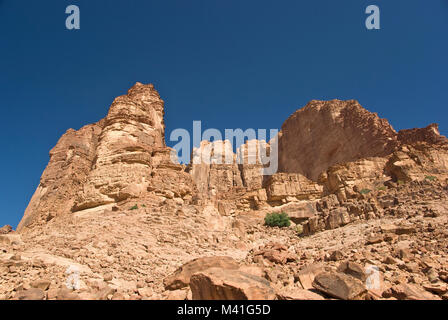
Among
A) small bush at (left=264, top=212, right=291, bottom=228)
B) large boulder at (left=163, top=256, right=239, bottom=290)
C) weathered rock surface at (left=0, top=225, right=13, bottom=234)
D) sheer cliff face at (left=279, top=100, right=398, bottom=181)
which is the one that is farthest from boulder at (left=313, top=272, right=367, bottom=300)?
weathered rock surface at (left=0, top=225, right=13, bottom=234)

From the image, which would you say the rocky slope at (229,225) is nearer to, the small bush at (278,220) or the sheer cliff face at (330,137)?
the sheer cliff face at (330,137)

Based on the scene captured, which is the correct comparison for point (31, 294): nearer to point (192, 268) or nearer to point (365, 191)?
point (192, 268)

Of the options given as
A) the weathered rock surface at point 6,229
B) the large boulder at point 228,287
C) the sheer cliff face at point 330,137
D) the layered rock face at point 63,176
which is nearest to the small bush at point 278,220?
the large boulder at point 228,287

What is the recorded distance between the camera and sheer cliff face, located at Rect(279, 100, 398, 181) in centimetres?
3728

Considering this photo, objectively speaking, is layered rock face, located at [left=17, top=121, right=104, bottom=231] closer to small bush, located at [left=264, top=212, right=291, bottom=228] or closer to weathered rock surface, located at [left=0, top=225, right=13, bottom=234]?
weathered rock surface, located at [left=0, top=225, right=13, bottom=234]

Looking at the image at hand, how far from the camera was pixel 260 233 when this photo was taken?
71.1 ft

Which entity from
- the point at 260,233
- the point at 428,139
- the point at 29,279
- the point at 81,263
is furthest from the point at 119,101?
the point at 428,139

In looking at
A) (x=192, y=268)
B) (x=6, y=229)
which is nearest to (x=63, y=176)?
(x=6, y=229)

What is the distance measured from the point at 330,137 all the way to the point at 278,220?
84.2 ft

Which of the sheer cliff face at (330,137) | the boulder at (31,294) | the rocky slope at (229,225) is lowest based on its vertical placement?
the boulder at (31,294)

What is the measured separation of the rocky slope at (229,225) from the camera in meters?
7.20

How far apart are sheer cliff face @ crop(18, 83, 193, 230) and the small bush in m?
8.29

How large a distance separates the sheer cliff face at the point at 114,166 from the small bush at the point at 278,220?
8.29 m
